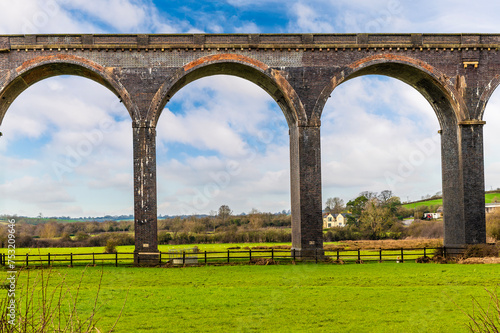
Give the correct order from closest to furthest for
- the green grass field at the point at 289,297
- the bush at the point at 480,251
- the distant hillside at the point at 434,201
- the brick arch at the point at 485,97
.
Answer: the green grass field at the point at 289,297 < the bush at the point at 480,251 < the brick arch at the point at 485,97 < the distant hillside at the point at 434,201

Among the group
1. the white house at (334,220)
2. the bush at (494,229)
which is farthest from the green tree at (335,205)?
the bush at (494,229)

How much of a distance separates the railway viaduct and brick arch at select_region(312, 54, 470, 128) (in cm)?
7

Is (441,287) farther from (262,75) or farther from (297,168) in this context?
(262,75)

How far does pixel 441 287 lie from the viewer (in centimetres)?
1923

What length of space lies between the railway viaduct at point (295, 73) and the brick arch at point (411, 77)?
65 mm

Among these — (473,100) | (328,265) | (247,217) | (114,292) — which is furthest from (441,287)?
(247,217)

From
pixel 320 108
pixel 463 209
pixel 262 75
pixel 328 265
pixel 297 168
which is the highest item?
pixel 262 75

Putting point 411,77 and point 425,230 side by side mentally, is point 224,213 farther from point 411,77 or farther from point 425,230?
point 411,77

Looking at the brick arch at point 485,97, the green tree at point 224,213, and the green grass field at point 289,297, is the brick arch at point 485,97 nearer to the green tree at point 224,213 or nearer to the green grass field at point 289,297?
the green grass field at point 289,297

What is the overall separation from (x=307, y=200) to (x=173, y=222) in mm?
56018

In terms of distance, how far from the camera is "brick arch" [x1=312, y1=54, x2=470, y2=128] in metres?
29.4

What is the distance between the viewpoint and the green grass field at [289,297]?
526 inches

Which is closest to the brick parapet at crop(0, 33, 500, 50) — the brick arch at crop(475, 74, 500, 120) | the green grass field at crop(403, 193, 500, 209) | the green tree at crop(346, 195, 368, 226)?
the brick arch at crop(475, 74, 500, 120)

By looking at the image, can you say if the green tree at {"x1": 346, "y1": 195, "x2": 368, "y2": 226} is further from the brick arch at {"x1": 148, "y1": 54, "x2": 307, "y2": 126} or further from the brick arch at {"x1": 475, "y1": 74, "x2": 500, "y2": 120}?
the brick arch at {"x1": 148, "y1": 54, "x2": 307, "y2": 126}
